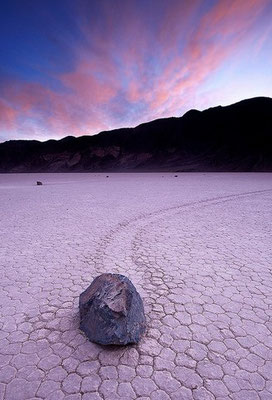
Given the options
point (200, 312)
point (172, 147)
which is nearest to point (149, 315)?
point (200, 312)

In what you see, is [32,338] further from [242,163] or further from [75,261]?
[242,163]

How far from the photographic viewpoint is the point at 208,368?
2.20 m

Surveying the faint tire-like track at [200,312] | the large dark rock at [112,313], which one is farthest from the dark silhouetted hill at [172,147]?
the large dark rock at [112,313]

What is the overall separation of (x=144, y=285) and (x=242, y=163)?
206 feet

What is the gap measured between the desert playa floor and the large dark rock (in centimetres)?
12

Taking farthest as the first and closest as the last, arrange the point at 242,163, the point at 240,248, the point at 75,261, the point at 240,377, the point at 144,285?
1. the point at 242,163
2. the point at 240,248
3. the point at 75,261
4. the point at 144,285
5. the point at 240,377

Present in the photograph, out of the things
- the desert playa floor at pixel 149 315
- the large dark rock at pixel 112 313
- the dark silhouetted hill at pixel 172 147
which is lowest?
the desert playa floor at pixel 149 315

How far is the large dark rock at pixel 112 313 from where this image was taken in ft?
7.89

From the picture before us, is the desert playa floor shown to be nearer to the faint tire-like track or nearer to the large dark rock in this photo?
the faint tire-like track

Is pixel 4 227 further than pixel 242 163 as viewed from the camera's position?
No

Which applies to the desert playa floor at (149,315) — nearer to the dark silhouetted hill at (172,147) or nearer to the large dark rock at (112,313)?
the large dark rock at (112,313)

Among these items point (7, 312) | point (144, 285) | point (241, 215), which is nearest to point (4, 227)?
point (7, 312)

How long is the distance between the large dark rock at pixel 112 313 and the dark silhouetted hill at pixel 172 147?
201 feet

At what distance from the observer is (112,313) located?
2.41 m
